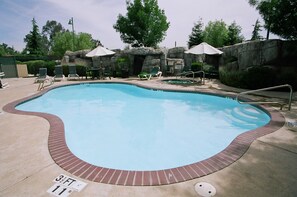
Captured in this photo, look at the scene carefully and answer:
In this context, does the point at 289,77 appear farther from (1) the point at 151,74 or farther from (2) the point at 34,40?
(2) the point at 34,40

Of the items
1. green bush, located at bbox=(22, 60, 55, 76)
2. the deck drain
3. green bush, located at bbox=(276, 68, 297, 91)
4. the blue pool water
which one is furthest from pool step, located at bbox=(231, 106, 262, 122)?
green bush, located at bbox=(22, 60, 55, 76)

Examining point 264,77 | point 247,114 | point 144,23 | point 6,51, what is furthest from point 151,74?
point 6,51

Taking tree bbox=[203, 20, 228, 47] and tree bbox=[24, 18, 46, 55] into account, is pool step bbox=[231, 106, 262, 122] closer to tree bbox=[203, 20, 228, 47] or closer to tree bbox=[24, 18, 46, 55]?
tree bbox=[203, 20, 228, 47]

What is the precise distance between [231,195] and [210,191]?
272 millimetres

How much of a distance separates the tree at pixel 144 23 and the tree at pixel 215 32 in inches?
451

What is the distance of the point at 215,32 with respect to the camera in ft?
133

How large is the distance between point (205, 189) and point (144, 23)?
31619 millimetres

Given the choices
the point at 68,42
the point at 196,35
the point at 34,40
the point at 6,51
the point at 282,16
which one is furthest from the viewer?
the point at 6,51

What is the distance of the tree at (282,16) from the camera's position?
10.0 metres

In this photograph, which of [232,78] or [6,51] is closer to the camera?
[232,78]

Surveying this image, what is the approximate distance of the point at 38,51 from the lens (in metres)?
38.0

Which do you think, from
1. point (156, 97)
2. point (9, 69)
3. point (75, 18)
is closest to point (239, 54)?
point (156, 97)

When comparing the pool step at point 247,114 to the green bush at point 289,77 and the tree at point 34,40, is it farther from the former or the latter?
the tree at point 34,40

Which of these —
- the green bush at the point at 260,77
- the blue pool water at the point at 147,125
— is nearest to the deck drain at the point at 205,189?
the blue pool water at the point at 147,125
